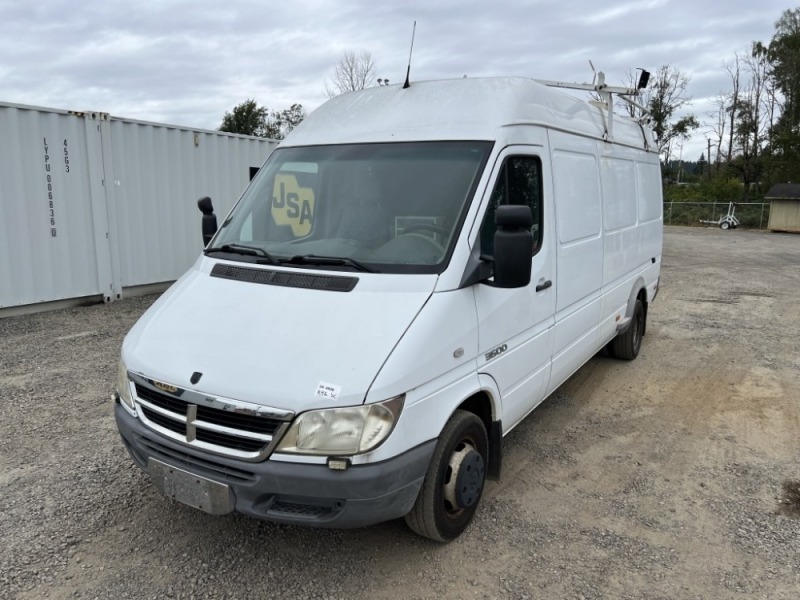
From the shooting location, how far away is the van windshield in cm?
316

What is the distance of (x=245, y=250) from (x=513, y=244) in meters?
1.63

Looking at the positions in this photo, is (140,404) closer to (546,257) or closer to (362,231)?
(362,231)

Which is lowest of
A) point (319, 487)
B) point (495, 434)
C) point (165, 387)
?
point (495, 434)

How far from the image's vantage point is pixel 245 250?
3.54 meters

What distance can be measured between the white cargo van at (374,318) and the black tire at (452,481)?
1 cm

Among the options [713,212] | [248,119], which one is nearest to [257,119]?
[248,119]

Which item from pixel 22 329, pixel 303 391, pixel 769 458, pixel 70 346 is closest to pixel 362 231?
pixel 303 391

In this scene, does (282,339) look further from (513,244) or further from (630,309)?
(630,309)

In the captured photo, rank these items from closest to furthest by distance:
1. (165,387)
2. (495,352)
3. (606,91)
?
(165,387)
(495,352)
(606,91)

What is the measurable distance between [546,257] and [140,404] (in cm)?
255

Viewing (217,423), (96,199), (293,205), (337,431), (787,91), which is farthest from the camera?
(787,91)

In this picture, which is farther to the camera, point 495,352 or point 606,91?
point 606,91

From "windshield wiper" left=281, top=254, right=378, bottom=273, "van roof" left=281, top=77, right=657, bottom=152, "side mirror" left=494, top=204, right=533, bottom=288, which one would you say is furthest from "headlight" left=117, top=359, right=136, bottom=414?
"side mirror" left=494, top=204, right=533, bottom=288

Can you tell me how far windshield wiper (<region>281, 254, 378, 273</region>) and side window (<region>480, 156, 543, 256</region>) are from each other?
663 mm
